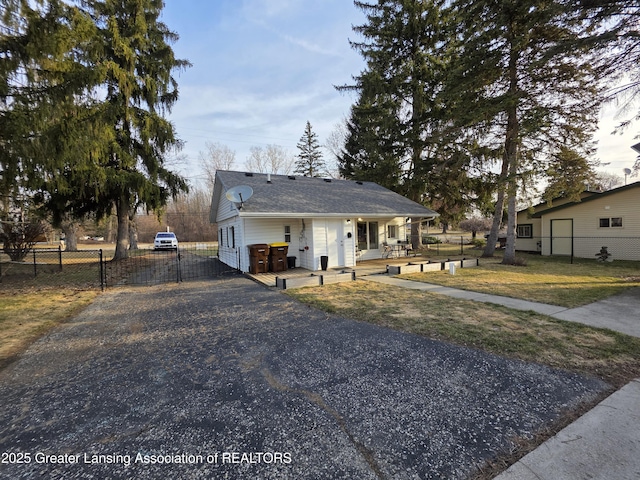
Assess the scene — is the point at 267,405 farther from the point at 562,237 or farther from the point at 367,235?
the point at 562,237

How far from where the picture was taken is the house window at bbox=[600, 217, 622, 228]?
46.6 feet

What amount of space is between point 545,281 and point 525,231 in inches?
484

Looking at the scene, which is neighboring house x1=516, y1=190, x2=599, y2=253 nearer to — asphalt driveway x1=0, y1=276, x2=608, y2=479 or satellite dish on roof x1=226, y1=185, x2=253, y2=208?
satellite dish on roof x1=226, y1=185, x2=253, y2=208

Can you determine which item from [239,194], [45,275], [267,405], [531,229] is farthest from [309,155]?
[267,405]

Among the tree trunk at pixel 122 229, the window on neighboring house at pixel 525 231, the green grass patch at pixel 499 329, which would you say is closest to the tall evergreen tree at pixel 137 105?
the tree trunk at pixel 122 229

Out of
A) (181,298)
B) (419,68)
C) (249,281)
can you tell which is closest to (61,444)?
(181,298)

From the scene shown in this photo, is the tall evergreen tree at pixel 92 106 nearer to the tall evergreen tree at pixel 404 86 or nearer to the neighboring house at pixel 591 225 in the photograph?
the tall evergreen tree at pixel 404 86

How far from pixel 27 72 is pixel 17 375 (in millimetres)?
6080

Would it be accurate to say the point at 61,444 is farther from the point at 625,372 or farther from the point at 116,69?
the point at 116,69

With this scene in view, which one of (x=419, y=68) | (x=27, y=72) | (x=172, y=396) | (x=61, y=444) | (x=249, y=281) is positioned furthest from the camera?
(x=419, y=68)

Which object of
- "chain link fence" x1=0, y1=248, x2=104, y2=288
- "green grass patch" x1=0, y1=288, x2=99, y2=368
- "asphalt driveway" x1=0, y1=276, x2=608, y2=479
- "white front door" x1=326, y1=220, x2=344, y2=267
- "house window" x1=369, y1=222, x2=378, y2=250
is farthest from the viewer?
"house window" x1=369, y1=222, x2=378, y2=250

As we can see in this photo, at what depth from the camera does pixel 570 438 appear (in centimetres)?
224

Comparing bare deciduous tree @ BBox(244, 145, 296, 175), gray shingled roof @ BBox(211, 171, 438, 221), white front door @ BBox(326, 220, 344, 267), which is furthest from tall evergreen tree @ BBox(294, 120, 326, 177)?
white front door @ BBox(326, 220, 344, 267)

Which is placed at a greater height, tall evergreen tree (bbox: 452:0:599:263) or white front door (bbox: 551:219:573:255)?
tall evergreen tree (bbox: 452:0:599:263)
